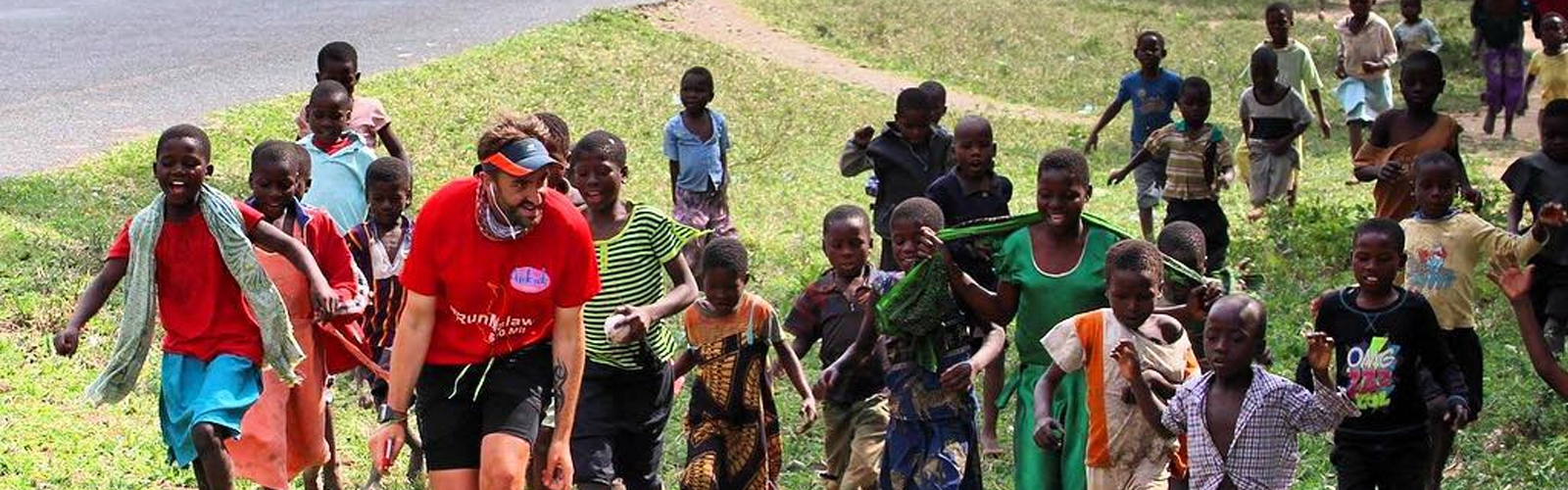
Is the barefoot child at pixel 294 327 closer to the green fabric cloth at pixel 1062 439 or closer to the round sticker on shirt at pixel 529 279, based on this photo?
the round sticker on shirt at pixel 529 279

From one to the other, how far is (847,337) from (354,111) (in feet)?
10.00

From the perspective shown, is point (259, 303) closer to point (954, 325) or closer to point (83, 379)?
point (954, 325)

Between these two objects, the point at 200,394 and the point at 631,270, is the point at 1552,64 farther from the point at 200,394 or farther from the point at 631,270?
the point at 200,394

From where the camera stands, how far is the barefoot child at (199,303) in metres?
6.29

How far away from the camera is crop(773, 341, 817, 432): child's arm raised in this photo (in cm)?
655

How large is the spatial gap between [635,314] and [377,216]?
5.84ft

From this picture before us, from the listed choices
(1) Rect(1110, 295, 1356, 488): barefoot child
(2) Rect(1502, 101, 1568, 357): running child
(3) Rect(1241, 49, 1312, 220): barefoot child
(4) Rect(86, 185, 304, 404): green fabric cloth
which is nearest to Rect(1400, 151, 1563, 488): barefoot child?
(2) Rect(1502, 101, 1568, 357): running child

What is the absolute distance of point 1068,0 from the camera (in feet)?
87.4

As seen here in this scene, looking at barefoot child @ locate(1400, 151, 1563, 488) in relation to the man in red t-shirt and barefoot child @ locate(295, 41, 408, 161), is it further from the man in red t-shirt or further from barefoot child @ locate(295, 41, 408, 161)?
barefoot child @ locate(295, 41, 408, 161)

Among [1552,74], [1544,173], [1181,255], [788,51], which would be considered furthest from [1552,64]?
[788,51]

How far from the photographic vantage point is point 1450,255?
7.06 m

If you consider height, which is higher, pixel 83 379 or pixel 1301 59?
pixel 1301 59

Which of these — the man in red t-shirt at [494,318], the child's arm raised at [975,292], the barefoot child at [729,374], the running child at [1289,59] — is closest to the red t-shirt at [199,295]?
the man in red t-shirt at [494,318]

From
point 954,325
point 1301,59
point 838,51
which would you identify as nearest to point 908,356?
point 954,325
